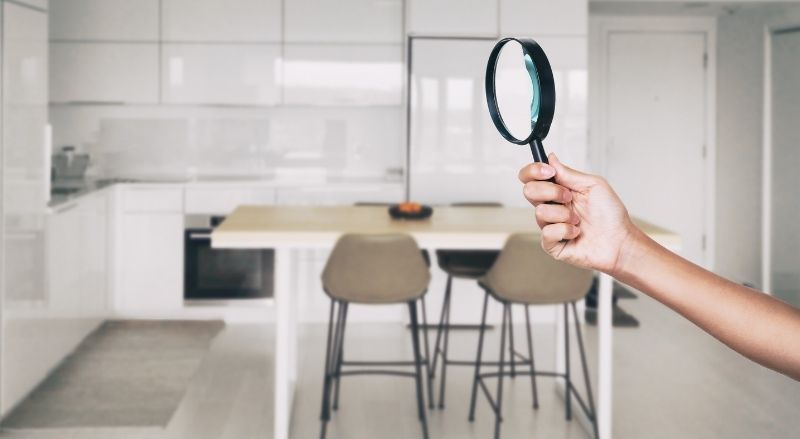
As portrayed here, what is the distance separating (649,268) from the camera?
0.92 meters

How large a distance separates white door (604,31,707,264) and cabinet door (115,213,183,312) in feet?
11.5

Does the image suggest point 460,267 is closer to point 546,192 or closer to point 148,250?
point 148,250

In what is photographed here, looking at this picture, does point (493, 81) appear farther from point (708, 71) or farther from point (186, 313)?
point (708, 71)

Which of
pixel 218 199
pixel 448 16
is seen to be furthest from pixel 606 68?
pixel 218 199

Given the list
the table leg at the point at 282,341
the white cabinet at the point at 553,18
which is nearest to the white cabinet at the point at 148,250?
the table leg at the point at 282,341

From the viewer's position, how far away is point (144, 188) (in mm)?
4980

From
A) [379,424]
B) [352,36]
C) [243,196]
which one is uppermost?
[352,36]

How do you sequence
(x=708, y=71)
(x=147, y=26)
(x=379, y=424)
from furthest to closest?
(x=708, y=71) < (x=147, y=26) < (x=379, y=424)

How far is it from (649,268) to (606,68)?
5.81 meters

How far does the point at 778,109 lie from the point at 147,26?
14.4 feet

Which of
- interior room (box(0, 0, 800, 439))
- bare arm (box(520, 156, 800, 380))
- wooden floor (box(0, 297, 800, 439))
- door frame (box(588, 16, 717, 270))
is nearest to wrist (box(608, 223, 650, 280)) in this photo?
bare arm (box(520, 156, 800, 380))

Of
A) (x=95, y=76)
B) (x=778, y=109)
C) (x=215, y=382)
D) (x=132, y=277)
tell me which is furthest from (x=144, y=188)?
(x=778, y=109)

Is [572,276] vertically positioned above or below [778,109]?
below

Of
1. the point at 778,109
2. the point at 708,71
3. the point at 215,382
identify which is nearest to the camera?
the point at 215,382
